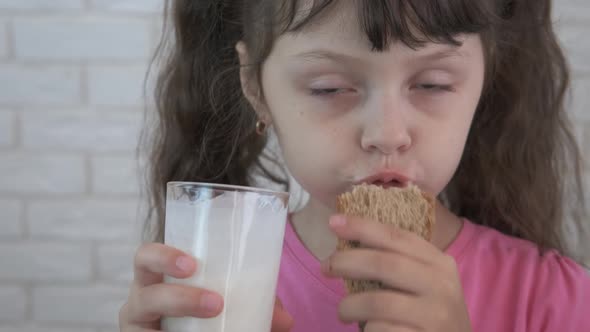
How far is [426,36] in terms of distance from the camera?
70 centimetres

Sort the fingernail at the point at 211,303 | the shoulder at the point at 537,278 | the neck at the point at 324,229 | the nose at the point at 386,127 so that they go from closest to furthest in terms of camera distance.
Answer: the fingernail at the point at 211,303
the nose at the point at 386,127
the shoulder at the point at 537,278
the neck at the point at 324,229

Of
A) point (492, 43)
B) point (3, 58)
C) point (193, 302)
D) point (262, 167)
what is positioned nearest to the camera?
point (193, 302)

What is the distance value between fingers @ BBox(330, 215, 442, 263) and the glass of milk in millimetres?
57

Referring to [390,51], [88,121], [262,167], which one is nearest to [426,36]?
[390,51]

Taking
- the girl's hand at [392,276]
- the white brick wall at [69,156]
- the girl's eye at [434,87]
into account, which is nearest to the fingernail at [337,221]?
the girl's hand at [392,276]

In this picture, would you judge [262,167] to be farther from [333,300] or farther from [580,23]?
[580,23]

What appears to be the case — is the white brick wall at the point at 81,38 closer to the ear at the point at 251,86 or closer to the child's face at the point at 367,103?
the ear at the point at 251,86

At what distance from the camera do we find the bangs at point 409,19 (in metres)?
0.68

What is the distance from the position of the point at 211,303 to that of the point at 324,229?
0.46m

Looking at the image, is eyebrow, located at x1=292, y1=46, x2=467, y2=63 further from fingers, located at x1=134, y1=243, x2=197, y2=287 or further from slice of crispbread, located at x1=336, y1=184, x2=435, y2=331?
fingers, located at x1=134, y1=243, x2=197, y2=287

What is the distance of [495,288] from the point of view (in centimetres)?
89

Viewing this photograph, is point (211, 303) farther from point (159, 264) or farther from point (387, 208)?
point (387, 208)

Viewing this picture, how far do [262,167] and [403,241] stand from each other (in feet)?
2.07

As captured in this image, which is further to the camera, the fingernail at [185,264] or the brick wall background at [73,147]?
the brick wall background at [73,147]
